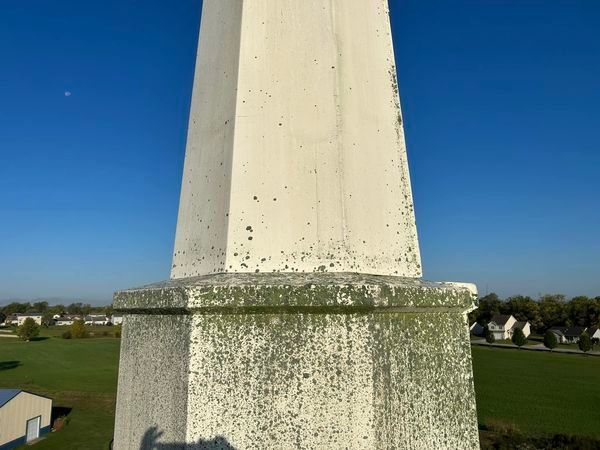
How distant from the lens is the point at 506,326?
358 ft

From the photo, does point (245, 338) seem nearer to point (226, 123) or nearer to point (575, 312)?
point (226, 123)

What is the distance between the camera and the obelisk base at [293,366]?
5.14 feet

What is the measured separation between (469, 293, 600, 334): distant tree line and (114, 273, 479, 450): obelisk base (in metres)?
101

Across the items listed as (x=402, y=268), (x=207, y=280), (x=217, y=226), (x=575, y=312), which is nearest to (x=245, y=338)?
(x=207, y=280)

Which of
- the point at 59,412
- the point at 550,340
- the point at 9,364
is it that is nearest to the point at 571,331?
the point at 550,340

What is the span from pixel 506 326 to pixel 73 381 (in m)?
93.1

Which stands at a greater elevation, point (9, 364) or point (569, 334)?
point (569, 334)

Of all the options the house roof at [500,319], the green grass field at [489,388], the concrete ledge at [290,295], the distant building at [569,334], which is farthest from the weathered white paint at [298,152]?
the house roof at [500,319]

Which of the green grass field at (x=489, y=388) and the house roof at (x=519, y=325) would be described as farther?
the house roof at (x=519, y=325)

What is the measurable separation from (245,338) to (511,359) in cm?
7263

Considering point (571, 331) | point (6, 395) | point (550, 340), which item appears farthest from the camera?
point (571, 331)

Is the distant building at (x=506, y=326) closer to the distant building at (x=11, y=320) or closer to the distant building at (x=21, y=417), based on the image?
the distant building at (x=21, y=417)

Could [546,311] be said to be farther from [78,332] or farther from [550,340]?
[78,332]

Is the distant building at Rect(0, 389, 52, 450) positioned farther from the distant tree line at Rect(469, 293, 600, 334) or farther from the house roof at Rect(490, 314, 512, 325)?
the house roof at Rect(490, 314, 512, 325)
